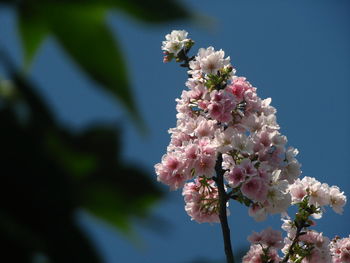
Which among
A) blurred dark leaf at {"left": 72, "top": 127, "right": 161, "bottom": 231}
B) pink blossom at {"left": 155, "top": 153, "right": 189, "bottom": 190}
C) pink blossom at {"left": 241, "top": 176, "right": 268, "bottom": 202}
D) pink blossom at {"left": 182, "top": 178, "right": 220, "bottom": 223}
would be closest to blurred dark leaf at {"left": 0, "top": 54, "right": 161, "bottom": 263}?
blurred dark leaf at {"left": 72, "top": 127, "right": 161, "bottom": 231}

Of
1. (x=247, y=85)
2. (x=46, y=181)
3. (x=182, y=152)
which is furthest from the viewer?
(x=247, y=85)

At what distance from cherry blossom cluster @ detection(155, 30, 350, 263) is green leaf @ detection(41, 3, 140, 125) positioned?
2.36 metres

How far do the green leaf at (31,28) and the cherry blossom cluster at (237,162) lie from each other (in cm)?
236

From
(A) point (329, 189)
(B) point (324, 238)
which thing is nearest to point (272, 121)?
(A) point (329, 189)

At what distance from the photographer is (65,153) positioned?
0.32 metres

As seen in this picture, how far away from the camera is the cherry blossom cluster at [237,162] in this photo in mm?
2732

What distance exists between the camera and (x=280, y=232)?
3049 millimetres

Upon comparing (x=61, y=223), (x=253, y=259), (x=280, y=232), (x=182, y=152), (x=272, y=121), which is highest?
(x=272, y=121)

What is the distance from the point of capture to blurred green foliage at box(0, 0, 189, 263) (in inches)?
11.4

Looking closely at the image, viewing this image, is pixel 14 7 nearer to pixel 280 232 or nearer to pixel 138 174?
pixel 138 174

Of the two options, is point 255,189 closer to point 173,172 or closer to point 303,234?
point 173,172

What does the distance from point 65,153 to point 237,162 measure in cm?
253

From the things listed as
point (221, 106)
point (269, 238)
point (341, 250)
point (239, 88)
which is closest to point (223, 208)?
point (269, 238)

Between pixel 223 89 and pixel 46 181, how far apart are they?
9.03ft
